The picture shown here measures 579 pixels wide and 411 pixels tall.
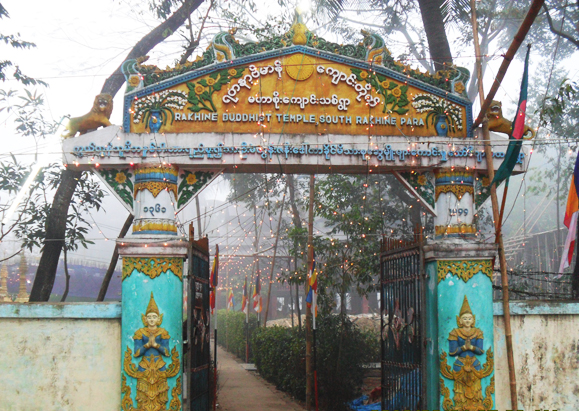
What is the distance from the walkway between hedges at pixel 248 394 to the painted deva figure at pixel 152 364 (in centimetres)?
584

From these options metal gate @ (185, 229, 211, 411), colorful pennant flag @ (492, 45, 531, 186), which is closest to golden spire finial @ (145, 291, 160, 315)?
metal gate @ (185, 229, 211, 411)

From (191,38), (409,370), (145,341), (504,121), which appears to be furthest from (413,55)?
(145,341)

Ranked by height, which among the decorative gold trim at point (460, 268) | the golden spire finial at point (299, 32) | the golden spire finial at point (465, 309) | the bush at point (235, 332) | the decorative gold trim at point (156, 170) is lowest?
the bush at point (235, 332)

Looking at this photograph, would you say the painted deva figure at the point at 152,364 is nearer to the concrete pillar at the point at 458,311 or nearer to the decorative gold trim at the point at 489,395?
the concrete pillar at the point at 458,311

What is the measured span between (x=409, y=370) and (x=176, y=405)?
9.29 feet

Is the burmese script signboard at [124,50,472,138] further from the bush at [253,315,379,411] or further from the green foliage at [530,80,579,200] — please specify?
the bush at [253,315,379,411]

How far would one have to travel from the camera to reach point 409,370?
23.6 feet

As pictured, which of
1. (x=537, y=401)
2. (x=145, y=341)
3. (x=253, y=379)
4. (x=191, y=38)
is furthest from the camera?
(x=253, y=379)

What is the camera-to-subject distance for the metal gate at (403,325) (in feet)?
22.8

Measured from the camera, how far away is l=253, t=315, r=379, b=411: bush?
11750mm

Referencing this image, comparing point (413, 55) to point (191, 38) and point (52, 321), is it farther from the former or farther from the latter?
point (52, 321)

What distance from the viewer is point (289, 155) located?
6.83 m

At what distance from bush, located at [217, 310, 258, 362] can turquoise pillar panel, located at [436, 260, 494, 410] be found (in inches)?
557

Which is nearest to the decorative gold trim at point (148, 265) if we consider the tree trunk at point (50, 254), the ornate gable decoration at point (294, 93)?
the ornate gable decoration at point (294, 93)
